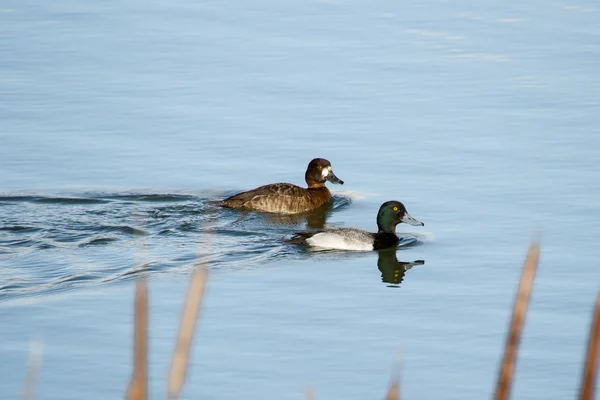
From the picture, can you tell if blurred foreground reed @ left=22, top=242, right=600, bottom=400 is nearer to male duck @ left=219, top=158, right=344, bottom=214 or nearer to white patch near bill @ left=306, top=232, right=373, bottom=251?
white patch near bill @ left=306, top=232, right=373, bottom=251

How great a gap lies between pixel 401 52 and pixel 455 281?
9.72 meters

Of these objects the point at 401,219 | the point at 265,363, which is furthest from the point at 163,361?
the point at 401,219

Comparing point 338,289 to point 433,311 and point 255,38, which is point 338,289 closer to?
point 433,311

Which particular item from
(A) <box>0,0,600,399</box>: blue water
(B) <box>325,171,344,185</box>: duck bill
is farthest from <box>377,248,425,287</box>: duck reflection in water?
(B) <box>325,171,344,185</box>: duck bill

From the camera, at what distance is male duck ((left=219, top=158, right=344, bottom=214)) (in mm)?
12781

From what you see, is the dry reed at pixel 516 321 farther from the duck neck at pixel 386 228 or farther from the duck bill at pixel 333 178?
the duck bill at pixel 333 178

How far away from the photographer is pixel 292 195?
13297 mm

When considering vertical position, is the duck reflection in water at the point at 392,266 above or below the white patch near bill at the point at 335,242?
below

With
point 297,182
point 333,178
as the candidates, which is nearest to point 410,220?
point 333,178

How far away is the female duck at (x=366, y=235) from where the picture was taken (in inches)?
461

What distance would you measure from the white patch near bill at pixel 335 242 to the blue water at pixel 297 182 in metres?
0.23

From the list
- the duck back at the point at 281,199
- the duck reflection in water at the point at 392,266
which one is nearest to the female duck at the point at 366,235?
the duck reflection in water at the point at 392,266

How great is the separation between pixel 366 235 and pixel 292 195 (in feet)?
5.44

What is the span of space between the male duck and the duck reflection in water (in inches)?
63.4
